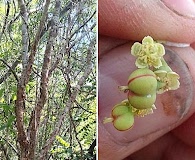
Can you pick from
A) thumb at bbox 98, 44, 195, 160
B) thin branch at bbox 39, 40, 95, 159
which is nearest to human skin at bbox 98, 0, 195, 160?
thumb at bbox 98, 44, 195, 160

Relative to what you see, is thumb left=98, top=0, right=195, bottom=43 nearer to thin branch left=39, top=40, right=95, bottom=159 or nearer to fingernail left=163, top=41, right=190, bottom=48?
fingernail left=163, top=41, right=190, bottom=48

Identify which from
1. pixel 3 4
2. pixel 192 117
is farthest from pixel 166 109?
pixel 3 4

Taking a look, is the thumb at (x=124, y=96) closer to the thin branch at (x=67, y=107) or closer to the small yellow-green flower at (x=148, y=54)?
the small yellow-green flower at (x=148, y=54)

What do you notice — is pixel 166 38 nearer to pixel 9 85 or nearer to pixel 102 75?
pixel 102 75

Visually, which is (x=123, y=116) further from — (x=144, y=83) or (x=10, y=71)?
(x=10, y=71)

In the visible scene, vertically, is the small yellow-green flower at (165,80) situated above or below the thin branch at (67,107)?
below

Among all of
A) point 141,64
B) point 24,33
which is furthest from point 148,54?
point 24,33

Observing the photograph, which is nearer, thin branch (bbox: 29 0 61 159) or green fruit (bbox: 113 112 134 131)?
green fruit (bbox: 113 112 134 131)

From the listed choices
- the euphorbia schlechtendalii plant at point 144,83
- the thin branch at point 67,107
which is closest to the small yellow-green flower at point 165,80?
the euphorbia schlechtendalii plant at point 144,83
